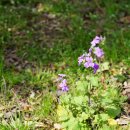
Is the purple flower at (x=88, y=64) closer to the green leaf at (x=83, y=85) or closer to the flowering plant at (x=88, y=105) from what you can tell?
the flowering plant at (x=88, y=105)

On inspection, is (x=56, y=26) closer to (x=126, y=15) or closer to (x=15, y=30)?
(x=15, y=30)

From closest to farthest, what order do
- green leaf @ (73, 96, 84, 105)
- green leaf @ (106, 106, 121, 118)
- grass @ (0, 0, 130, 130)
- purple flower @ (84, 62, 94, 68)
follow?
purple flower @ (84, 62, 94, 68), green leaf @ (73, 96, 84, 105), green leaf @ (106, 106, 121, 118), grass @ (0, 0, 130, 130)

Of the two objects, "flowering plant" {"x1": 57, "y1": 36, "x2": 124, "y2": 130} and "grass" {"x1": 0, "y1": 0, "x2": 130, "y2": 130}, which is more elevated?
"grass" {"x1": 0, "y1": 0, "x2": 130, "y2": 130}

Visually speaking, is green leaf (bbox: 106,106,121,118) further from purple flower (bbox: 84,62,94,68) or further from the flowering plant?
purple flower (bbox: 84,62,94,68)

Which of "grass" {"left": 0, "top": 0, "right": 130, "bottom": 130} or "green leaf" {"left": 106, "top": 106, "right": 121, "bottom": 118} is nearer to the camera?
"green leaf" {"left": 106, "top": 106, "right": 121, "bottom": 118}

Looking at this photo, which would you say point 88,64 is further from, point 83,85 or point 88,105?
point 88,105

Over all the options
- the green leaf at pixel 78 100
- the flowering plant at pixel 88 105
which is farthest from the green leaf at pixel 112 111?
the green leaf at pixel 78 100

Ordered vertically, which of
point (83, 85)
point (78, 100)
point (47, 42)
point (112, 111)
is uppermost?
point (47, 42)

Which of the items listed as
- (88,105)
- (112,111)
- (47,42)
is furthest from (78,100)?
(47,42)

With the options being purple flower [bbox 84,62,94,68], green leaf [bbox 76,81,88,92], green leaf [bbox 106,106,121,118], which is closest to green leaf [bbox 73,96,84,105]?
green leaf [bbox 76,81,88,92]

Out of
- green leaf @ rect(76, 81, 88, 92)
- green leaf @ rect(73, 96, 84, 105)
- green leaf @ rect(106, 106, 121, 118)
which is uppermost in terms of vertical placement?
green leaf @ rect(76, 81, 88, 92)
